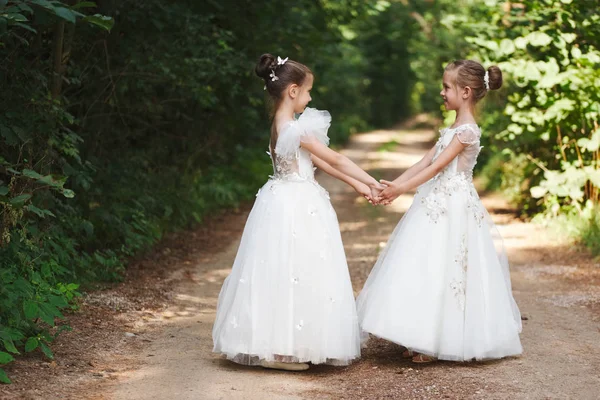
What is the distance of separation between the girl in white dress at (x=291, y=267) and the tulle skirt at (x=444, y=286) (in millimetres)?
293

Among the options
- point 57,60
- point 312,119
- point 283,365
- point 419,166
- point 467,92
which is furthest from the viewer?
point 57,60

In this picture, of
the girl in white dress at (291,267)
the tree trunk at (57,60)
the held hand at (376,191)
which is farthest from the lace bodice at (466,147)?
the tree trunk at (57,60)

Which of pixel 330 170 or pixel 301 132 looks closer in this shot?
pixel 301 132

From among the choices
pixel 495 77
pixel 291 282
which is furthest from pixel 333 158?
pixel 495 77

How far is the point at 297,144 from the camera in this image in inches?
209

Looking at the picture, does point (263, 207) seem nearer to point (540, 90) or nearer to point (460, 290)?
point (460, 290)

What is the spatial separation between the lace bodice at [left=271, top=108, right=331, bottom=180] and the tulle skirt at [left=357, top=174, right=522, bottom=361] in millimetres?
823

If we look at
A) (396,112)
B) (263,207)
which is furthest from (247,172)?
(396,112)

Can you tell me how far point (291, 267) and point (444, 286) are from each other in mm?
1055

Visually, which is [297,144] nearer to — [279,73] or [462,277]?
[279,73]

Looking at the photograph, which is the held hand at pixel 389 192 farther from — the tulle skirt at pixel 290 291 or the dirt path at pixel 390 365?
the dirt path at pixel 390 365

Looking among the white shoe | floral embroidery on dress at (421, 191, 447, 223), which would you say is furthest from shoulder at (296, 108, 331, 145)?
the white shoe

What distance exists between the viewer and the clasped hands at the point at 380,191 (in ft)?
18.8

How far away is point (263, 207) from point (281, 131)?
54 centimetres
